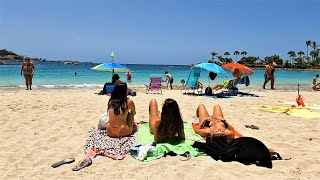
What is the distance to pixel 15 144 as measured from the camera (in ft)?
14.7

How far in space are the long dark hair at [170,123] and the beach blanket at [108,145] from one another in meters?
0.51

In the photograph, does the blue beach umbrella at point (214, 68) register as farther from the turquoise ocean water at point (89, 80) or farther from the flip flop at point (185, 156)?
the turquoise ocean water at point (89, 80)

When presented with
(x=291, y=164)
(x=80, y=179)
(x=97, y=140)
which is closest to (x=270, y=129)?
(x=291, y=164)

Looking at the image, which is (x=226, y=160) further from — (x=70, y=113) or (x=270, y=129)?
(x=70, y=113)

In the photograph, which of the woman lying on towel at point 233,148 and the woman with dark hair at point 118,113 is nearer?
the woman lying on towel at point 233,148

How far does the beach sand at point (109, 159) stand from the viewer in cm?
338

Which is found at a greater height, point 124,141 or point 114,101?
point 114,101

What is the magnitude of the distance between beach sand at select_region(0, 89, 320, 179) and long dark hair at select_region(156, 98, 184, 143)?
43 cm

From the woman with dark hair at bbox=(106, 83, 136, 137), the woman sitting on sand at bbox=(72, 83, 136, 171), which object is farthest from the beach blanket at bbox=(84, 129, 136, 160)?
the woman with dark hair at bbox=(106, 83, 136, 137)

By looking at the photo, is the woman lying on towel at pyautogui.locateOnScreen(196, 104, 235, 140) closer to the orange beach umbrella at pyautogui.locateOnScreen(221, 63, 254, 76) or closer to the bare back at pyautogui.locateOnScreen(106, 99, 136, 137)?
the bare back at pyautogui.locateOnScreen(106, 99, 136, 137)

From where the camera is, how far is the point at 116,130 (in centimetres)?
459

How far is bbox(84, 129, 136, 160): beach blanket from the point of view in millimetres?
3975

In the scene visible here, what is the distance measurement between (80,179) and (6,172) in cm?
98

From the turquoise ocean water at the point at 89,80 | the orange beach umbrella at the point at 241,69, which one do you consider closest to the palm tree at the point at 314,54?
the turquoise ocean water at the point at 89,80
